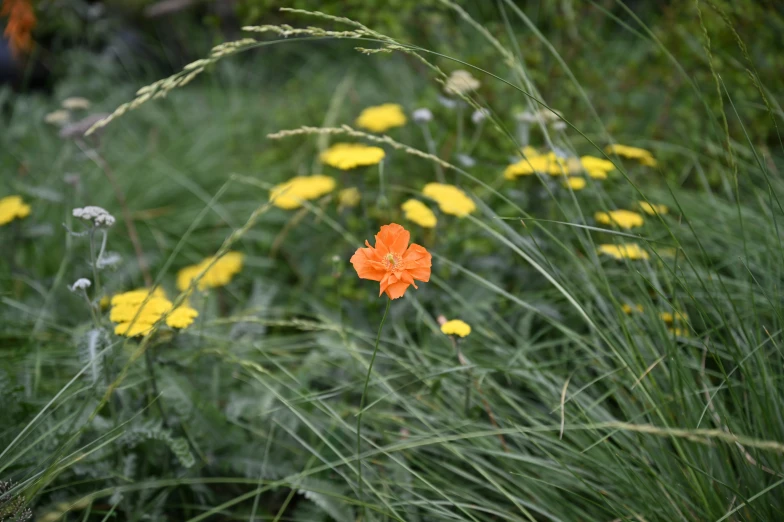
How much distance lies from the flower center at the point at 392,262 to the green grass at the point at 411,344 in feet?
0.67

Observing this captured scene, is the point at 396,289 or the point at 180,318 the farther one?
the point at 180,318

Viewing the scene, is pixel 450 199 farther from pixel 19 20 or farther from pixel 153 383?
pixel 19 20

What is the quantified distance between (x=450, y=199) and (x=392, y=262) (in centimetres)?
58

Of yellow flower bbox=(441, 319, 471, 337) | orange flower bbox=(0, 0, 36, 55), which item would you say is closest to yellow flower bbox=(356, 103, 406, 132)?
yellow flower bbox=(441, 319, 471, 337)

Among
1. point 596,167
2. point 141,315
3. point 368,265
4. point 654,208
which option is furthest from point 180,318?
point 596,167

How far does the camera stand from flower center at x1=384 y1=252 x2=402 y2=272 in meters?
0.88

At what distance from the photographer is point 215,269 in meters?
1.67

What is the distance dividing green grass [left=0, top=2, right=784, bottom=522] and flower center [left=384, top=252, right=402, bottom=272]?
203mm

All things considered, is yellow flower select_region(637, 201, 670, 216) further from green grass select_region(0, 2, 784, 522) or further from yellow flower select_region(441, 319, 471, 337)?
yellow flower select_region(441, 319, 471, 337)

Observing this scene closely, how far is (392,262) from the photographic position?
0.89 meters

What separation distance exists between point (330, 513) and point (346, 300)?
66 centimetres

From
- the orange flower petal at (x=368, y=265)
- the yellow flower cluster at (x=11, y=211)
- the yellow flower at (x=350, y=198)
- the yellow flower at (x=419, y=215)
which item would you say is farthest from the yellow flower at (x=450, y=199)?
the yellow flower cluster at (x=11, y=211)

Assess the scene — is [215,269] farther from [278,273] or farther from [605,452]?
[605,452]

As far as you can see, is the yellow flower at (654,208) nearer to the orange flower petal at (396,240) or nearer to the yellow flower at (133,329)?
the orange flower petal at (396,240)
